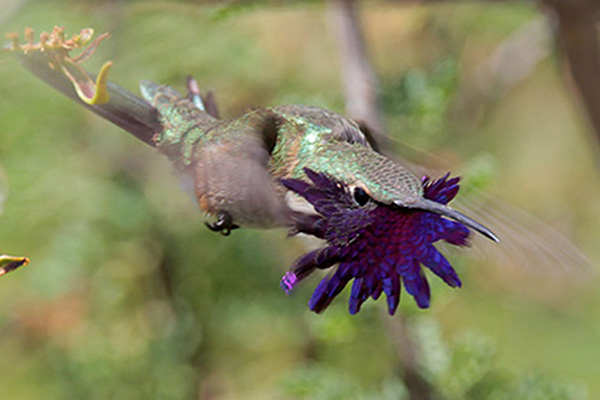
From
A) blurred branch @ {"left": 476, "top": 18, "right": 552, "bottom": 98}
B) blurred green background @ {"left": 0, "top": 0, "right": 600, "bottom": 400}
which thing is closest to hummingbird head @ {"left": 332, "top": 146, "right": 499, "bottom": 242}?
blurred green background @ {"left": 0, "top": 0, "right": 600, "bottom": 400}

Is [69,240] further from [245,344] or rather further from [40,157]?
[245,344]

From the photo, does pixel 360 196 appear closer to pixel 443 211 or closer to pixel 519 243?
pixel 443 211

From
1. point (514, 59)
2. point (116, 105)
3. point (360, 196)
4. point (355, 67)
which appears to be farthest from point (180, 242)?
point (360, 196)

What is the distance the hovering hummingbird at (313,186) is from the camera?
2.47 ft

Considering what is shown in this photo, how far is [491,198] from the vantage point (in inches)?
39.5

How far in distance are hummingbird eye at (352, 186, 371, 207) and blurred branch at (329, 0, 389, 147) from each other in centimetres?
65

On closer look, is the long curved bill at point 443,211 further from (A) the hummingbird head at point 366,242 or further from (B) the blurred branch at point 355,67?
(B) the blurred branch at point 355,67

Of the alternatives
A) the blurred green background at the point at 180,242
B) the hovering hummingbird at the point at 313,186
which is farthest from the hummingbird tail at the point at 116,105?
the blurred green background at the point at 180,242

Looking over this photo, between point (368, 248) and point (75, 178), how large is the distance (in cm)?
135

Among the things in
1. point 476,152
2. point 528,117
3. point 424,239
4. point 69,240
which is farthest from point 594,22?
point 528,117

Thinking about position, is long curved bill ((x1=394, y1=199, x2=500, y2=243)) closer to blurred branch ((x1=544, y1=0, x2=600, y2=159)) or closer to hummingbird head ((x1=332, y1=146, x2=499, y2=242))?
hummingbird head ((x1=332, y1=146, x2=499, y2=242))

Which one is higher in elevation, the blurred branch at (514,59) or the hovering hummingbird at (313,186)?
the hovering hummingbird at (313,186)

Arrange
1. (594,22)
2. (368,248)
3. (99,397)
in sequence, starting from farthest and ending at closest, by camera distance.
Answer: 1. (99,397)
2. (594,22)
3. (368,248)

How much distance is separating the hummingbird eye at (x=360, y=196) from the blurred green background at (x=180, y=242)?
82 cm
